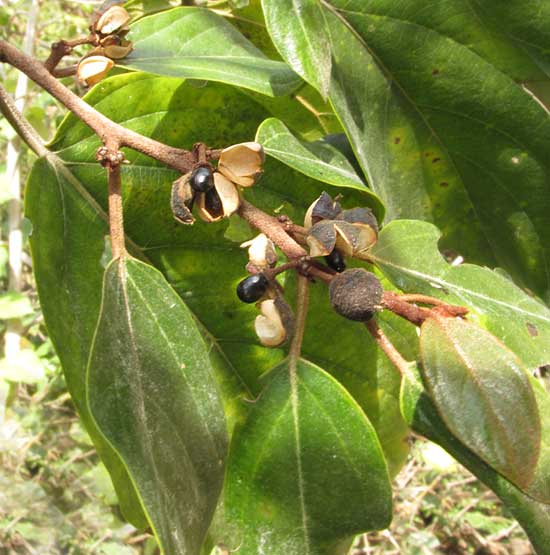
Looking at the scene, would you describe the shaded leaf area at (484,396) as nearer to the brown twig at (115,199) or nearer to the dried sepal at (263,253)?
the dried sepal at (263,253)

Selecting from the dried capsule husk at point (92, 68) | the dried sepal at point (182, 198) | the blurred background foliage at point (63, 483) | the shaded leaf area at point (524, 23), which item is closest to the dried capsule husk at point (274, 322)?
the dried sepal at point (182, 198)

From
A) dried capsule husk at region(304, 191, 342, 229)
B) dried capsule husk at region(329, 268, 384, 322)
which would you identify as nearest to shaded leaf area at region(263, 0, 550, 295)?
dried capsule husk at region(304, 191, 342, 229)

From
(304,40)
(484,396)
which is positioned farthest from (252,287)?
(304,40)

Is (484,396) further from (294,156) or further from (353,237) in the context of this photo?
(294,156)

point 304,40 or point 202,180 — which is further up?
point 304,40

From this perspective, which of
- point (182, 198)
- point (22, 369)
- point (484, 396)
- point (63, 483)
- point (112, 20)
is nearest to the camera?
point (484, 396)

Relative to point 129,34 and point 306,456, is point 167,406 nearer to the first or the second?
point 306,456
